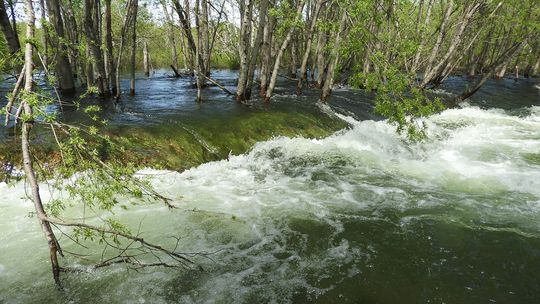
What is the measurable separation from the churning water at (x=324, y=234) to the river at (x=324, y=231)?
0.02 meters

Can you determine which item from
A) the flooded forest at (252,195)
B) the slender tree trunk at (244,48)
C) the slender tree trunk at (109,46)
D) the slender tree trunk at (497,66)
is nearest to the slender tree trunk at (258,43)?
the flooded forest at (252,195)

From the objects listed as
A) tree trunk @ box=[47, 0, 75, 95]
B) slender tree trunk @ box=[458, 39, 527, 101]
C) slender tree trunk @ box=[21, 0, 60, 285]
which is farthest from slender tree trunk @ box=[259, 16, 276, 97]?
slender tree trunk @ box=[458, 39, 527, 101]

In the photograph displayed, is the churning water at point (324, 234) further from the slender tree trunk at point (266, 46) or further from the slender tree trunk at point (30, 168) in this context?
the slender tree trunk at point (266, 46)

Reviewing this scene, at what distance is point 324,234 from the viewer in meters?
6.57

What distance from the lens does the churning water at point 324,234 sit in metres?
5.03

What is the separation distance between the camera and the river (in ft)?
16.5

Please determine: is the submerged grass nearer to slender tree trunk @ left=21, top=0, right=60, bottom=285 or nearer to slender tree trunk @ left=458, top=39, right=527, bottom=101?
slender tree trunk @ left=21, top=0, right=60, bottom=285

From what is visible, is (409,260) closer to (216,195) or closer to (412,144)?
(216,195)

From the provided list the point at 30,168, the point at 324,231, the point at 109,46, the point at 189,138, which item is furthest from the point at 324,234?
the point at 109,46

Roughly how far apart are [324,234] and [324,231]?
111 millimetres

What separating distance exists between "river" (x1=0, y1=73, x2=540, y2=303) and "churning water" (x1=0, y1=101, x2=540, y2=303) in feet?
0.08

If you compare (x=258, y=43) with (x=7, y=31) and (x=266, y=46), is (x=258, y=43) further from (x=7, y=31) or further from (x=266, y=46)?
(x=7, y=31)

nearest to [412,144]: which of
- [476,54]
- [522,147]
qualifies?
[522,147]

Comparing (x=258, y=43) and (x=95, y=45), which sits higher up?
(x=258, y=43)
